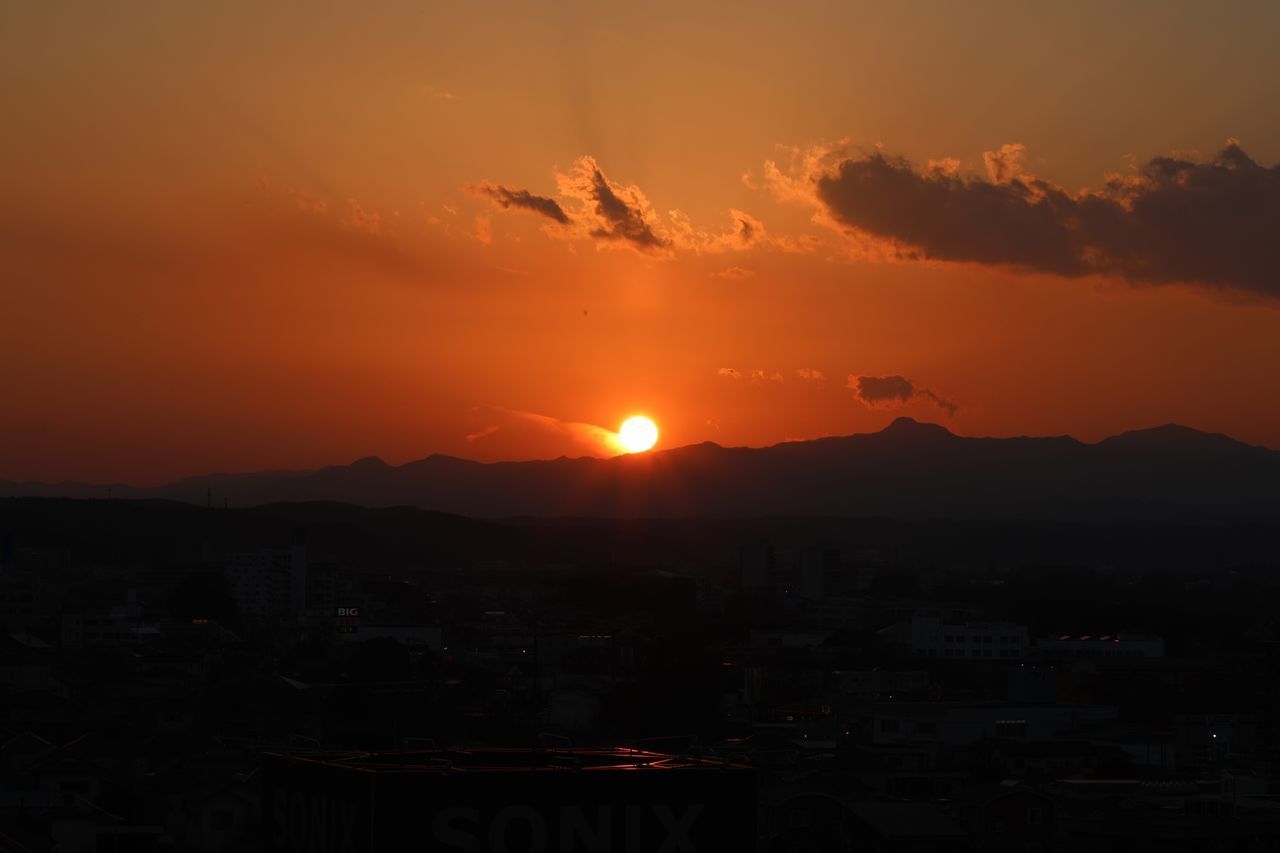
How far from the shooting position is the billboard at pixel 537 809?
467cm

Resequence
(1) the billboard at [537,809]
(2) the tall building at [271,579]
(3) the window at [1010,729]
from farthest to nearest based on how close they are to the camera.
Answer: (2) the tall building at [271,579]
(3) the window at [1010,729]
(1) the billboard at [537,809]

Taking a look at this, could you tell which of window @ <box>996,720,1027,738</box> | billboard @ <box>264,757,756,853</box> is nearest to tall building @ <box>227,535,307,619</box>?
window @ <box>996,720,1027,738</box>

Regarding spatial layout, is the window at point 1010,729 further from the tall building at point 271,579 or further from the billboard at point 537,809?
the tall building at point 271,579

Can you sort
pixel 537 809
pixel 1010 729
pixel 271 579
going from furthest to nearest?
pixel 271 579 < pixel 1010 729 < pixel 537 809

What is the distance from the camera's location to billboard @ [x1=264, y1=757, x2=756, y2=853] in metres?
4.67

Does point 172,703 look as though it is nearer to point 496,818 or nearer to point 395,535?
point 496,818

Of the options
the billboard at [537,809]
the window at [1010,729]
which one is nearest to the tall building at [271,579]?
the window at [1010,729]

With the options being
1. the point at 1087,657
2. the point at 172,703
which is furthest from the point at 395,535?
the point at 172,703

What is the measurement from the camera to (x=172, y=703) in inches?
1075

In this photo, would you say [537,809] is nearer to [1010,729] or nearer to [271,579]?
[1010,729]

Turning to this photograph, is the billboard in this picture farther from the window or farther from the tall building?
the tall building

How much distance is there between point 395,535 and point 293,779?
123541mm

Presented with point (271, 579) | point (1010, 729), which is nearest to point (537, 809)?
point (1010, 729)

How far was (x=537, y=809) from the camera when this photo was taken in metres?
4.72
